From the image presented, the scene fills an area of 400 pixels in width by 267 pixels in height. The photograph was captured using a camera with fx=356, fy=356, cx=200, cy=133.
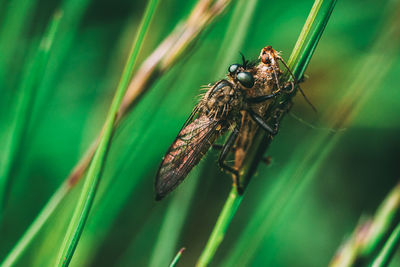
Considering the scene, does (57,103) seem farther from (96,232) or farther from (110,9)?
(96,232)

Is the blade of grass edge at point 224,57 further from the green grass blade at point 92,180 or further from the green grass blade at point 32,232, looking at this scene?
the green grass blade at point 92,180

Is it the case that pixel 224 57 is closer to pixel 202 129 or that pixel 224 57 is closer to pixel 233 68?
pixel 233 68

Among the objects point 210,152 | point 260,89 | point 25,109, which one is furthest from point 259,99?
point 25,109

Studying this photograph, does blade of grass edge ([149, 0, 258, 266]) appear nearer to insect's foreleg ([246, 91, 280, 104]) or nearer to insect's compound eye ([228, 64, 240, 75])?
insect's compound eye ([228, 64, 240, 75])

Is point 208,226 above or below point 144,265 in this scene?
above

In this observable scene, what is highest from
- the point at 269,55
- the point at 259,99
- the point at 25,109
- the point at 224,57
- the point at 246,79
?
Answer: the point at 269,55

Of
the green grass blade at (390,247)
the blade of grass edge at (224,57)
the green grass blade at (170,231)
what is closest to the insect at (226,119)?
the blade of grass edge at (224,57)

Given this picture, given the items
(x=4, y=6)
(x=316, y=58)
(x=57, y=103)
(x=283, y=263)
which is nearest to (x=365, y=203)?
(x=283, y=263)
